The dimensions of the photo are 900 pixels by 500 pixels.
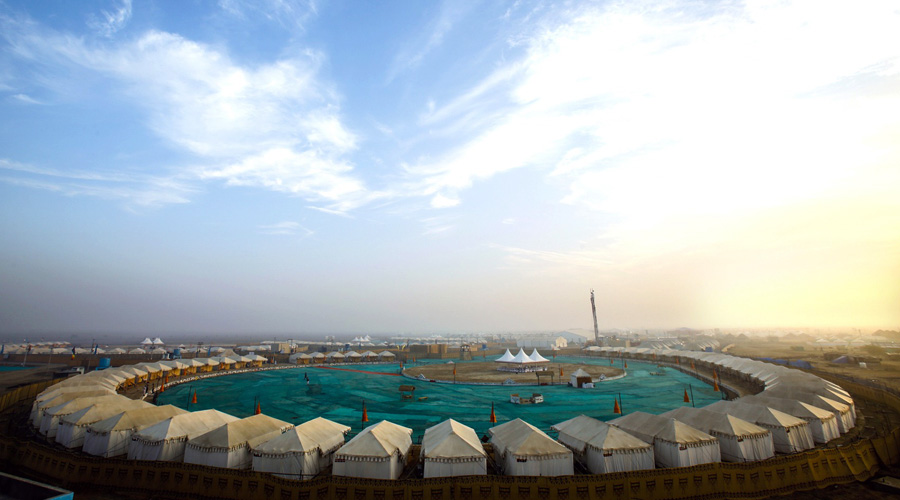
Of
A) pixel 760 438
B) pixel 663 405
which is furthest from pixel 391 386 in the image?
pixel 760 438

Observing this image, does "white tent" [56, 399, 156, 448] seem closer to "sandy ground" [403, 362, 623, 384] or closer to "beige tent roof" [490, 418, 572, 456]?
"beige tent roof" [490, 418, 572, 456]

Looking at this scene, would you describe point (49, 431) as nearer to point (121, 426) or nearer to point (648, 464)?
point (121, 426)

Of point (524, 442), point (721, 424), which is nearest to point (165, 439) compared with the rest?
point (524, 442)

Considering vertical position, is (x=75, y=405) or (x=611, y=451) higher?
(x=75, y=405)

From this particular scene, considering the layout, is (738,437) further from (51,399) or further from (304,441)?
(51,399)

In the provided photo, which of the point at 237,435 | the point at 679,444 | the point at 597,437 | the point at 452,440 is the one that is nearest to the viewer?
the point at 452,440

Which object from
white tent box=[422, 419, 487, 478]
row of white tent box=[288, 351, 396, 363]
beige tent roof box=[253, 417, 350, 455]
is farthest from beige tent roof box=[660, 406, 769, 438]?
row of white tent box=[288, 351, 396, 363]
